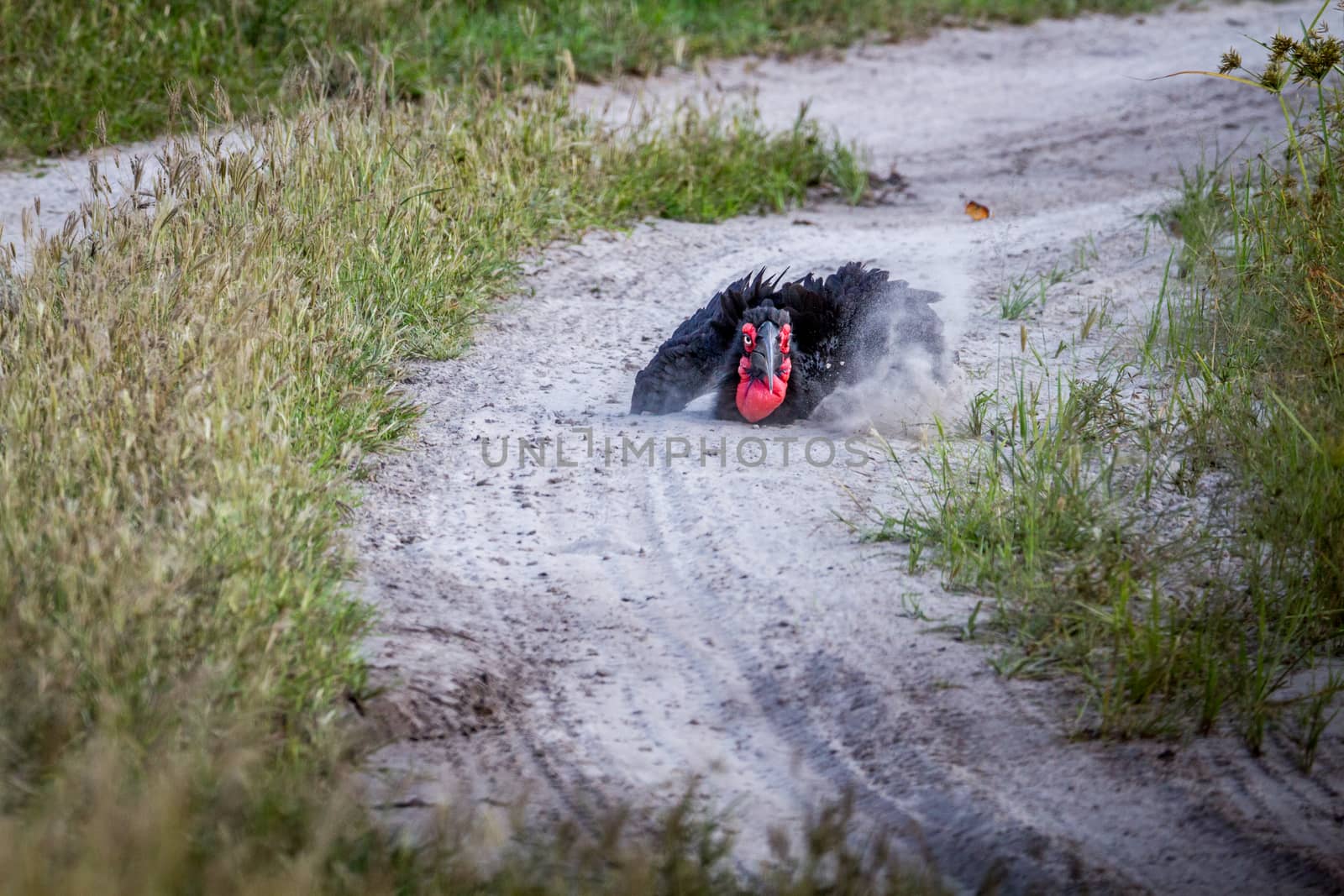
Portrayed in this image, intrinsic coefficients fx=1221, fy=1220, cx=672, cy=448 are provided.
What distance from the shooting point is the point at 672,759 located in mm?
2930

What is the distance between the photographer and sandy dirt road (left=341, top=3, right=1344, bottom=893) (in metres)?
2.74

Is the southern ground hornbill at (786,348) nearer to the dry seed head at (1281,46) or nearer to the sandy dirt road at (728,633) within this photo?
the sandy dirt road at (728,633)

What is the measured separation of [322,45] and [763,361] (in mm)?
5393

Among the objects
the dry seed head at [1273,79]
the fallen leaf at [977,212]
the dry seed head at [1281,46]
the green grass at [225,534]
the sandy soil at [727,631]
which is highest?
the dry seed head at [1281,46]

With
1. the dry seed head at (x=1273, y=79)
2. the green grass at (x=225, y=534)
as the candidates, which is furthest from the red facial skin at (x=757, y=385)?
the dry seed head at (x=1273, y=79)

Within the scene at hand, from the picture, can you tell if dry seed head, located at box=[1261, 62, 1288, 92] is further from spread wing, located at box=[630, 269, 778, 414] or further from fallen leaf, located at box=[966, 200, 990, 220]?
fallen leaf, located at box=[966, 200, 990, 220]

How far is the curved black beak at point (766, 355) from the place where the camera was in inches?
178

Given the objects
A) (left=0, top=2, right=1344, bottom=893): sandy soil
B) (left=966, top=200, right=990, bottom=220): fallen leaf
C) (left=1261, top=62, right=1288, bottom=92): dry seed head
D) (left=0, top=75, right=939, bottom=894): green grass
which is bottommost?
(left=0, top=2, right=1344, bottom=893): sandy soil

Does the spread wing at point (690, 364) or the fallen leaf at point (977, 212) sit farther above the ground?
the fallen leaf at point (977, 212)

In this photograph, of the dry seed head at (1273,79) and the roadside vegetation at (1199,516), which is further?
the dry seed head at (1273,79)

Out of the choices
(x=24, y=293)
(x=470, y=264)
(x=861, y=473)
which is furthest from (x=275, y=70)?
(x=861, y=473)

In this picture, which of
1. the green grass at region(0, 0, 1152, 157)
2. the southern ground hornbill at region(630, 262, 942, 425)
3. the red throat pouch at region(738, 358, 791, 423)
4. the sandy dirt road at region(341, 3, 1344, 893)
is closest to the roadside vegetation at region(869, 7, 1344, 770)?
the sandy dirt road at region(341, 3, 1344, 893)

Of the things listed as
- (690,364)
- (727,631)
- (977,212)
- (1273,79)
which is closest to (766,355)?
(690,364)

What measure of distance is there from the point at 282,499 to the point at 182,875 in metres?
1.33
